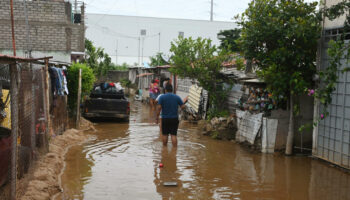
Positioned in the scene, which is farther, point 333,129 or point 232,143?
point 232,143

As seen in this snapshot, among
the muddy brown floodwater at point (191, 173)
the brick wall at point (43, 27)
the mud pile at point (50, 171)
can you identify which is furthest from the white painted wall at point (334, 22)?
the brick wall at point (43, 27)

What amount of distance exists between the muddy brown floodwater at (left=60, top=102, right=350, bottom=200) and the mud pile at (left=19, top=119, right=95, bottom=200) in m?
0.20

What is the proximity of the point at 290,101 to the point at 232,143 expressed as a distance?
2656 mm

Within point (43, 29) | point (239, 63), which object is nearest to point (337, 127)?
point (239, 63)

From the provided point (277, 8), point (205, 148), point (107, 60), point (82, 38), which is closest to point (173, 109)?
point (205, 148)

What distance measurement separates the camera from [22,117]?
20.9 ft

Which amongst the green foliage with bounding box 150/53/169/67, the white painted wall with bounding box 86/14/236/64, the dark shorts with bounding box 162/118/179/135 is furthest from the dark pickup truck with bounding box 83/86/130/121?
the white painted wall with bounding box 86/14/236/64

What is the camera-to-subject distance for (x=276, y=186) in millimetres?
7012

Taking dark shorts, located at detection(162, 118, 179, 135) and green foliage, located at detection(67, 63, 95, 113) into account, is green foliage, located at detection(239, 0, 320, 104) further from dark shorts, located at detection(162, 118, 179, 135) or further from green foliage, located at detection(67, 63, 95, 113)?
green foliage, located at detection(67, 63, 95, 113)

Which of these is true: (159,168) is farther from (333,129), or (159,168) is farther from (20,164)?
(333,129)

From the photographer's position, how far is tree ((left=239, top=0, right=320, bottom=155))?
895 cm

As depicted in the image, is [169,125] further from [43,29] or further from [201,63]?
[43,29]

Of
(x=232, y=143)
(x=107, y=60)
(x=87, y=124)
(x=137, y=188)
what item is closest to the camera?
(x=137, y=188)

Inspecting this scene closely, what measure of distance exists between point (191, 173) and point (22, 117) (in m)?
3.64
